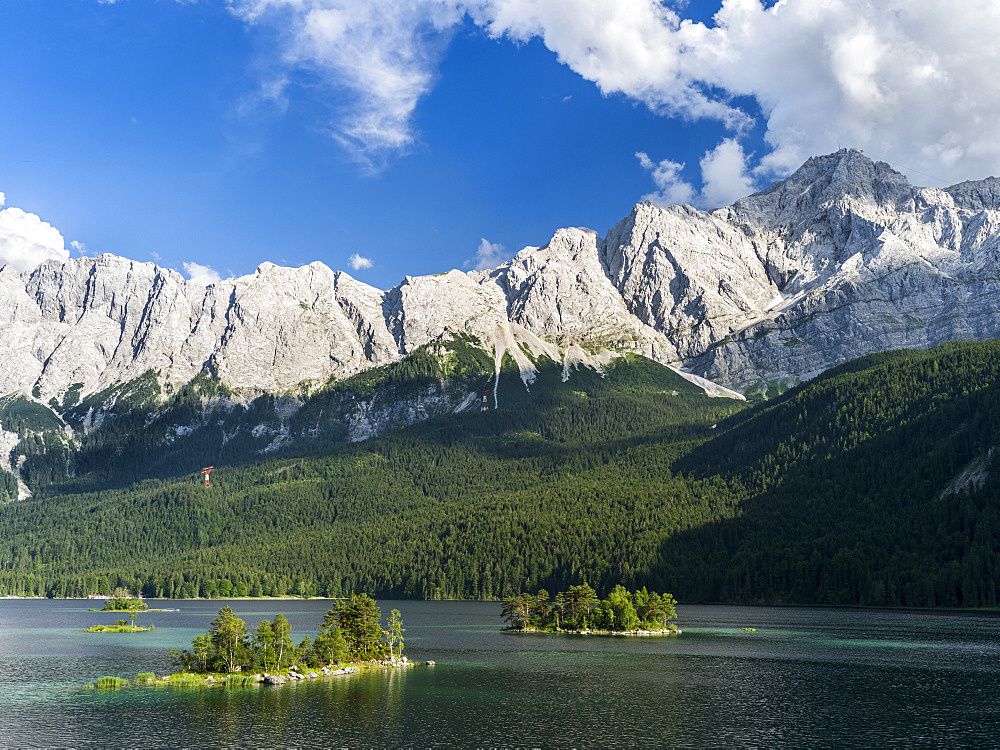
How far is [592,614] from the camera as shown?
192 meters

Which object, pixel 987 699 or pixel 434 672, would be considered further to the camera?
pixel 434 672

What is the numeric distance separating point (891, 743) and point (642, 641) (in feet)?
305

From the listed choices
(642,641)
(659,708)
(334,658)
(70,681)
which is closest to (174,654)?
(70,681)

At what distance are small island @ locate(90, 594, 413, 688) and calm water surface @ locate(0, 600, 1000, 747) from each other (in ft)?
16.1

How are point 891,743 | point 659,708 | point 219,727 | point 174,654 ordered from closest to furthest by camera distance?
point 891,743, point 219,727, point 659,708, point 174,654

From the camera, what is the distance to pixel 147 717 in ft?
286

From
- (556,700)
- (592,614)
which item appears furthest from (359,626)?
(592,614)

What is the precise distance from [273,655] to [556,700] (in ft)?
130

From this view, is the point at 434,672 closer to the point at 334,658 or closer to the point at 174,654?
the point at 334,658

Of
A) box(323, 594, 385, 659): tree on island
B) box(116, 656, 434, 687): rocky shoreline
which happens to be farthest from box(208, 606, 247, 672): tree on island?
box(323, 594, 385, 659): tree on island

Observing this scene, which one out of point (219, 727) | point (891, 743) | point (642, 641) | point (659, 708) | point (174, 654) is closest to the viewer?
point (891, 743)

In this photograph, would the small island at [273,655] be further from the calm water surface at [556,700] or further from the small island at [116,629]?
the small island at [116,629]

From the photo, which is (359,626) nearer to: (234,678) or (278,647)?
(278,647)

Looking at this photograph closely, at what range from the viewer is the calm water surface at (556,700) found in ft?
260
